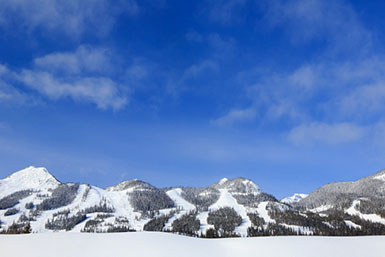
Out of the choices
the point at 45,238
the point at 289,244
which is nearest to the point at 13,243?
the point at 45,238

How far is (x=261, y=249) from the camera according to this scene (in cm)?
1962

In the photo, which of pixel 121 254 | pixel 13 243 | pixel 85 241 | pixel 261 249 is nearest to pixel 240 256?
pixel 261 249

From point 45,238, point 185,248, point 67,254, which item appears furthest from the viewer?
point 45,238

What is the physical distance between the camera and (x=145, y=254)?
1786 centimetres

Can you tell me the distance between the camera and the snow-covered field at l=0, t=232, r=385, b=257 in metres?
18.2

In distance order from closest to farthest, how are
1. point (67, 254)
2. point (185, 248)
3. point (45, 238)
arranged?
point (67, 254) → point (185, 248) → point (45, 238)

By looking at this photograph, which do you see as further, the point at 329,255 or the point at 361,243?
the point at 361,243

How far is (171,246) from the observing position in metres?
19.6

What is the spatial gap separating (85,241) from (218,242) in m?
10.5

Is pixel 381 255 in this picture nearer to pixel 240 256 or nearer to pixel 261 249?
pixel 261 249

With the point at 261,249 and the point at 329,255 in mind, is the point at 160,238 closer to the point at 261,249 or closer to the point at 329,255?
the point at 261,249

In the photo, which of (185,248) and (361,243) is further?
(361,243)

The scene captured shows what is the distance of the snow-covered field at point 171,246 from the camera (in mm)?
18188

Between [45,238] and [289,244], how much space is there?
19114 mm
